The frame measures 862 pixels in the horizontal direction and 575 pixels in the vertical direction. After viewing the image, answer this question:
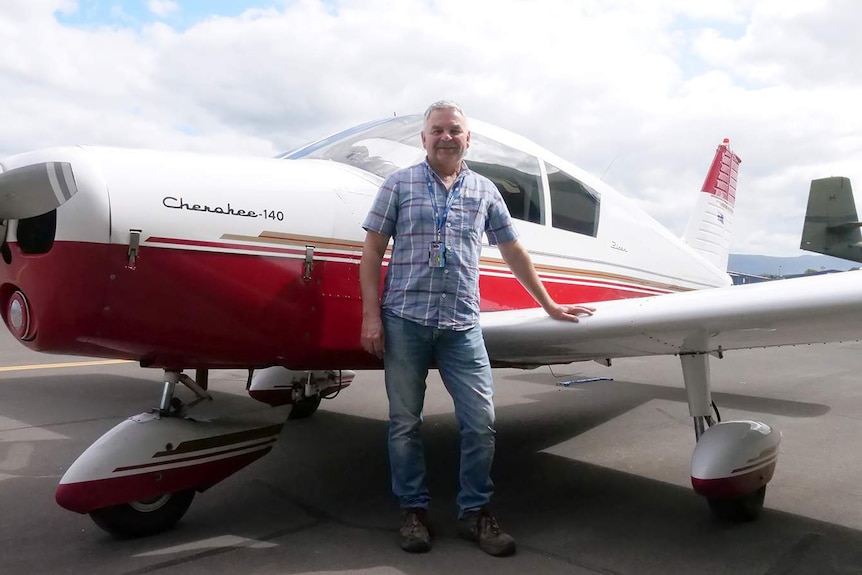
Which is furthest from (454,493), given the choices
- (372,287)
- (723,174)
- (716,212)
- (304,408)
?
(723,174)

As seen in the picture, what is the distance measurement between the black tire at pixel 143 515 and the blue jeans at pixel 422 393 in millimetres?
1029

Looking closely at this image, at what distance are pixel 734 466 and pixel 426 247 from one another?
72.3 inches

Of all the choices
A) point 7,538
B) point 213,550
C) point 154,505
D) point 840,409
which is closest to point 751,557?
point 213,550

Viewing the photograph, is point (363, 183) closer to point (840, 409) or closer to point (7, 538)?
point (7, 538)

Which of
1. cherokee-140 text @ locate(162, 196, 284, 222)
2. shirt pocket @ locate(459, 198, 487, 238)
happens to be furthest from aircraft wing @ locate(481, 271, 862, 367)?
cherokee-140 text @ locate(162, 196, 284, 222)

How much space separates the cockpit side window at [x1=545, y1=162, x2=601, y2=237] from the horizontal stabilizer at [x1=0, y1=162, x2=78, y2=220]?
2.56 m

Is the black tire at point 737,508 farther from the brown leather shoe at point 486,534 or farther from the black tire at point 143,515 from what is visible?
the black tire at point 143,515

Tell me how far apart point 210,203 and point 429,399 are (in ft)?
14.3

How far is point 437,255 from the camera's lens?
8.61 ft

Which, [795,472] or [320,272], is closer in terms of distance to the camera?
[320,272]

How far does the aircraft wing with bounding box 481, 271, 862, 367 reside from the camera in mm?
2477

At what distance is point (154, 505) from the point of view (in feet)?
9.53

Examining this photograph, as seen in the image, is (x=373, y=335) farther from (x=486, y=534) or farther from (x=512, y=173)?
(x=512, y=173)

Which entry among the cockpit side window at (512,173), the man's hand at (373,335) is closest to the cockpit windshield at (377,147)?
the cockpit side window at (512,173)
